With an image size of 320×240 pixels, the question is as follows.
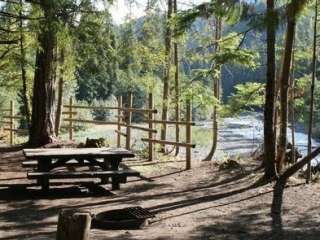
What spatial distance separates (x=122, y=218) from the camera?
664 centimetres

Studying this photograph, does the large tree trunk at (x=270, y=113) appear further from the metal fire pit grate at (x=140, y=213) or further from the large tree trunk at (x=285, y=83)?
the metal fire pit grate at (x=140, y=213)

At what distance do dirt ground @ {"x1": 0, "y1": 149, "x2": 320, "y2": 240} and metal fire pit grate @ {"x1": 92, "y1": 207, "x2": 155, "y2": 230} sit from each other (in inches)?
5.6

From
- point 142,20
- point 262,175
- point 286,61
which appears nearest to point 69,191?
point 262,175

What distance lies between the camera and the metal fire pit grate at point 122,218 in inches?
247

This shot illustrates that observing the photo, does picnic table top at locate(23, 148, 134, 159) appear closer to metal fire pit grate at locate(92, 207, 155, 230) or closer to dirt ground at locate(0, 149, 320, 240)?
dirt ground at locate(0, 149, 320, 240)

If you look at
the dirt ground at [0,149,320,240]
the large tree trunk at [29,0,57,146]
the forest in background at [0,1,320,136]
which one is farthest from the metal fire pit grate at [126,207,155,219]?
the large tree trunk at [29,0,57,146]

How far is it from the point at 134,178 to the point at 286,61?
3497mm

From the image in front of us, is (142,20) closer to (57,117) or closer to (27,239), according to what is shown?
(57,117)

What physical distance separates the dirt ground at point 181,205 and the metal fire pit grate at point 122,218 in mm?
142

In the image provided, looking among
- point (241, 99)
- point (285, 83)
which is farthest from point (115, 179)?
point (241, 99)

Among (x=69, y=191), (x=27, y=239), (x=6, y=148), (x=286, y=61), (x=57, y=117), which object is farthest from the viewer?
(x=57, y=117)

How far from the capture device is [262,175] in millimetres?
9633

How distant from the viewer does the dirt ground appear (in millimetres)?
6066

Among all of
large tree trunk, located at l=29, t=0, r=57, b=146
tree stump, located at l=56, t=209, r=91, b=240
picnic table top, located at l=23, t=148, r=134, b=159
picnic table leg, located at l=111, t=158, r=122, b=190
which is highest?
large tree trunk, located at l=29, t=0, r=57, b=146
